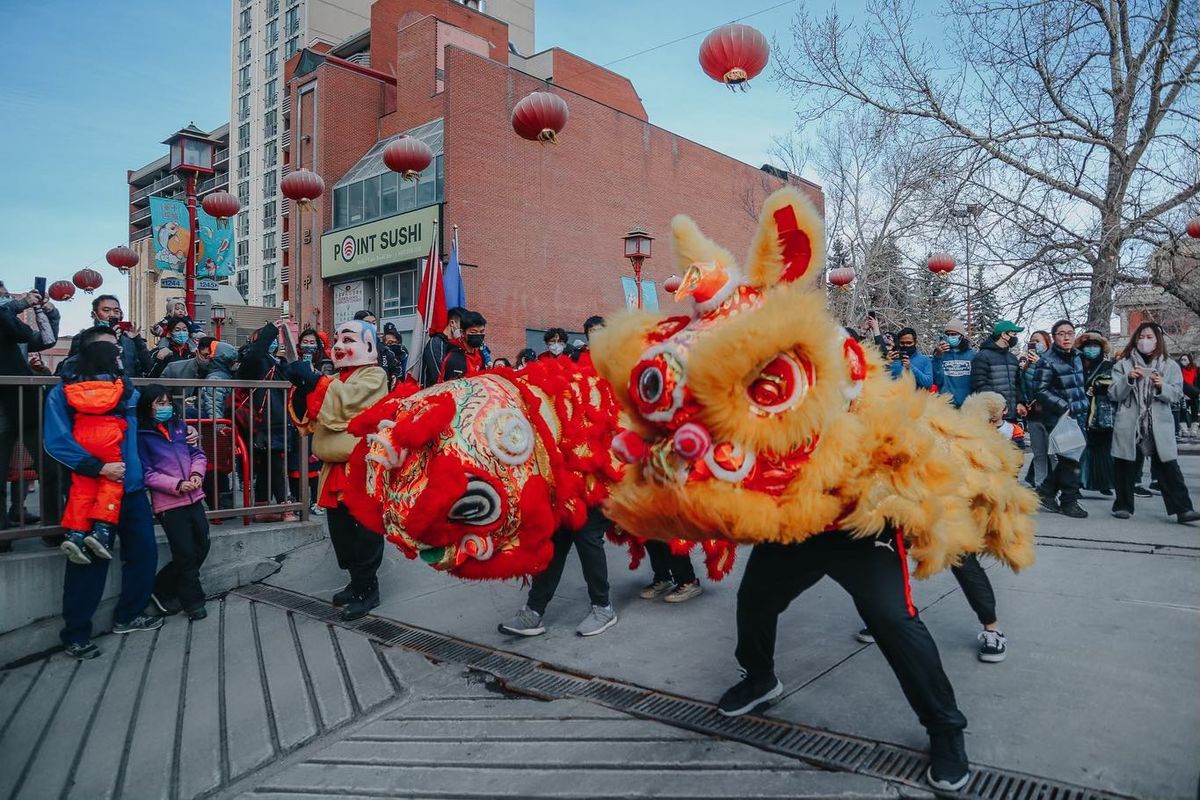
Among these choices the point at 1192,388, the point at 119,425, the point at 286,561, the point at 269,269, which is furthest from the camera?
the point at 269,269

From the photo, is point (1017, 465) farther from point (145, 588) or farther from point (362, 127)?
point (362, 127)

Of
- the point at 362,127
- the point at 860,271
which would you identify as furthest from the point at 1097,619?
the point at 362,127

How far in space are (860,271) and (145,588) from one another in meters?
18.3

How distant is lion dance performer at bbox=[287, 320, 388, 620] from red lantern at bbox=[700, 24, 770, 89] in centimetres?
463

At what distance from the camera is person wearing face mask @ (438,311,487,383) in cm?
664

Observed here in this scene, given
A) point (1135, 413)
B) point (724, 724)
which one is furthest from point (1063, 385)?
point (724, 724)

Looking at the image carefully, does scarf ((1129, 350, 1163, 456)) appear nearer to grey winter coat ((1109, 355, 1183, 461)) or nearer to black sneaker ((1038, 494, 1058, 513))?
grey winter coat ((1109, 355, 1183, 461))

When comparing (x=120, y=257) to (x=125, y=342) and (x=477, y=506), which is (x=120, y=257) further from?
(x=477, y=506)

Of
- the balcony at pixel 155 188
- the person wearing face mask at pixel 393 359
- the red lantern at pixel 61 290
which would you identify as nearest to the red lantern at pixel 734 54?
the person wearing face mask at pixel 393 359

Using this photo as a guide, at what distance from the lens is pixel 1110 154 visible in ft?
36.9

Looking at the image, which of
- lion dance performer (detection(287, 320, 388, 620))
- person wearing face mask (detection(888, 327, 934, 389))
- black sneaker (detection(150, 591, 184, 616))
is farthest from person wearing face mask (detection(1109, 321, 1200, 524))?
black sneaker (detection(150, 591, 184, 616))

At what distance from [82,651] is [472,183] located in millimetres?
20969

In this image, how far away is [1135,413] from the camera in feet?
21.3

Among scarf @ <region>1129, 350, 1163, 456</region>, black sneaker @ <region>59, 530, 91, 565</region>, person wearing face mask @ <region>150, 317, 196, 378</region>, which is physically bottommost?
black sneaker @ <region>59, 530, 91, 565</region>
